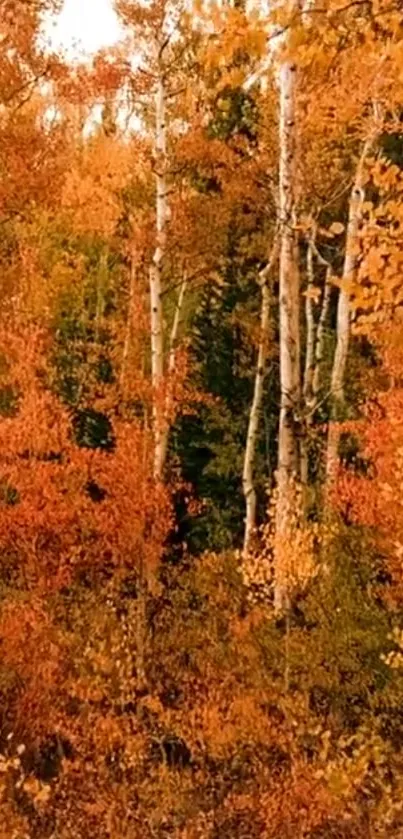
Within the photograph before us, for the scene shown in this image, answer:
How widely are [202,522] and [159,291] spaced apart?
520 centimetres

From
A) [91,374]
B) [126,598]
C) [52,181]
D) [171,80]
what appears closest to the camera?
[52,181]

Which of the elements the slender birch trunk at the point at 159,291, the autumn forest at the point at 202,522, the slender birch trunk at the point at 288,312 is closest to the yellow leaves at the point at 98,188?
the autumn forest at the point at 202,522

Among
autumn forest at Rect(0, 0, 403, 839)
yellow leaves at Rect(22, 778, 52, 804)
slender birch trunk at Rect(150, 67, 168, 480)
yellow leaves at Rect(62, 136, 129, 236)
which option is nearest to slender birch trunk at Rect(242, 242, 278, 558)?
autumn forest at Rect(0, 0, 403, 839)

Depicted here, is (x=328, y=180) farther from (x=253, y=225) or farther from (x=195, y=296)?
(x=195, y=296)

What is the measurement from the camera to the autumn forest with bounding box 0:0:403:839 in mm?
11836

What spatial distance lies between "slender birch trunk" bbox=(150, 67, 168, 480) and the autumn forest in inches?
1.7

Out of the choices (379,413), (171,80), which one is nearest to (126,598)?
(379,413)

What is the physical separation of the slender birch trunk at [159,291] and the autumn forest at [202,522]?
0.04 m

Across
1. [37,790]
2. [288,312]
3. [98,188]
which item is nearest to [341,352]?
[288,312]

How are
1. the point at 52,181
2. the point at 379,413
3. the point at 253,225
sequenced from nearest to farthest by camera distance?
1. the point at 52,181
2. the point at 379,413
3. the point at 253,225

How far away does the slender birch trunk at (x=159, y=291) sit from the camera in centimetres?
1467

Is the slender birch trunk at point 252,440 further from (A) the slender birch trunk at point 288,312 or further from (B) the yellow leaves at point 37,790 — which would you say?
(B) the yellow leaves at point 37,790

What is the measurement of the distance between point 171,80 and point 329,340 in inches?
213

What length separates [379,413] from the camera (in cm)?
1426
